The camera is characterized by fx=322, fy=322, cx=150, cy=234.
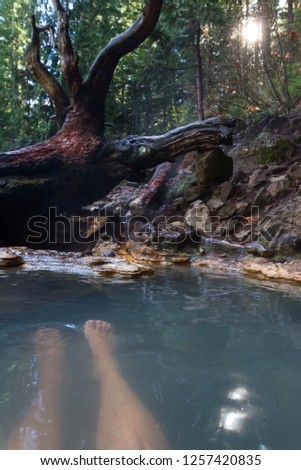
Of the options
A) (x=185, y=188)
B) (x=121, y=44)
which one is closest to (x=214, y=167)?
(x=185, y=188)

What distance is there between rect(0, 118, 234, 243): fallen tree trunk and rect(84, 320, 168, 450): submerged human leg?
535cm

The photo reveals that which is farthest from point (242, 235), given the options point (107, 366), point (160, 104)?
point (160, 104)

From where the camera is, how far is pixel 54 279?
4434mm

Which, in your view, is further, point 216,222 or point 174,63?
point 174,63

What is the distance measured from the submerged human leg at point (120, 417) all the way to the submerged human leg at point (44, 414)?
0.71ft

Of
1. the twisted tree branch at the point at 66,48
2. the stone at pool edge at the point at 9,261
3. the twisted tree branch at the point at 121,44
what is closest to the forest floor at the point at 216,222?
the stone at pool edge at the point at 9,261

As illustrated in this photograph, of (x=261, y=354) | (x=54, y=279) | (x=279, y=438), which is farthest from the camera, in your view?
(x=54, y=279)

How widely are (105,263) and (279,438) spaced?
3.93 m

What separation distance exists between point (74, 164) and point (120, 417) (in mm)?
6197

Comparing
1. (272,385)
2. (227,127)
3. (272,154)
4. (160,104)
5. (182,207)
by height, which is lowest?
(272,385)

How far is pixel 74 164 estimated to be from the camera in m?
7.06

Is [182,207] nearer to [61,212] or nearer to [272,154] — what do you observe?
[272,154]
